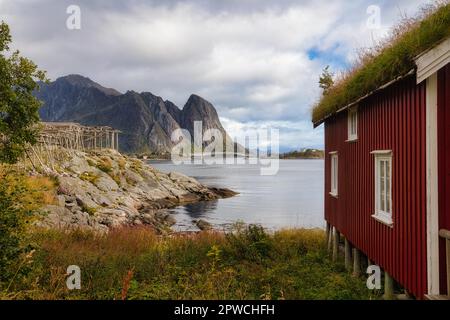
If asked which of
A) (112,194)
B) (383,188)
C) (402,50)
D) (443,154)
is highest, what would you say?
(402,50)

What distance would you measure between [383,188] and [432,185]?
2.71 m

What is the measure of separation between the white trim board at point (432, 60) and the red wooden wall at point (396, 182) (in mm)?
452

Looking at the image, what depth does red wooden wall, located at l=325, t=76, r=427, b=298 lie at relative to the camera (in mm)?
6457

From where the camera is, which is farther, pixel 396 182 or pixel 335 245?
pixel 335 245

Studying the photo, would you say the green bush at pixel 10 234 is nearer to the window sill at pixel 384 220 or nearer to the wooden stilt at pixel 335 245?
the window sill at pixel 384 220

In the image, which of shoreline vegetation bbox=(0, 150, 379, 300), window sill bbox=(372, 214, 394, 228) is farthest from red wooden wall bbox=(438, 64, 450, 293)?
A: shoreline vegetation bbox=(0, 150, 379, 300)

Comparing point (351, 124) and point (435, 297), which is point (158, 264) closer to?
point (435, 297)

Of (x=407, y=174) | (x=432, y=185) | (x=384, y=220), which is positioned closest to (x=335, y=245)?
(x=384, y=220)

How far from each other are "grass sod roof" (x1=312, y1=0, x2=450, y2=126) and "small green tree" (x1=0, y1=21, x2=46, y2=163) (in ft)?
22.3

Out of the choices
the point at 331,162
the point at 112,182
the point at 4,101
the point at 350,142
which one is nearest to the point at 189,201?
the point at 112,182

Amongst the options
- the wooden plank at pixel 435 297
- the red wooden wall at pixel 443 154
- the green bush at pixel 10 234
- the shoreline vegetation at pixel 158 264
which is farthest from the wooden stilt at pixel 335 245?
the green bush at pixel 10 234

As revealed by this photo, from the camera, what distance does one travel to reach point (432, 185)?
19.7ft

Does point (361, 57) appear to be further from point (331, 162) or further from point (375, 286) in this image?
point (375, 286)

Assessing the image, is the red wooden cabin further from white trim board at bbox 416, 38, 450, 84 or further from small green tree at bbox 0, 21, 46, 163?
small green tree at bbox 0, 21, 46, 163
